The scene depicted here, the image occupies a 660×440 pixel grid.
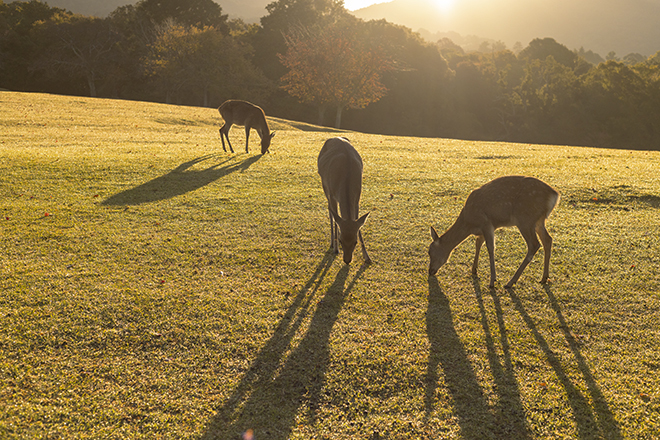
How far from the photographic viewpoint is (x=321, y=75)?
42719mm

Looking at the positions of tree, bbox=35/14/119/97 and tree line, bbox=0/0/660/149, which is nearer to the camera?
tree line, bbox=0/0/660/149

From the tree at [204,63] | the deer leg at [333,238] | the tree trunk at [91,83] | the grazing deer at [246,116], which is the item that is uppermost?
the tree at [204,63]

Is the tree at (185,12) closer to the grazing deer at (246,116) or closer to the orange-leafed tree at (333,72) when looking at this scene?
the orange-leafed tree at (333,72)

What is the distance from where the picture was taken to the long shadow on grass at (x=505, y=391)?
13.1 feet

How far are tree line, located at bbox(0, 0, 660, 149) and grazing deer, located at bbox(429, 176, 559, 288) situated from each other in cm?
3870

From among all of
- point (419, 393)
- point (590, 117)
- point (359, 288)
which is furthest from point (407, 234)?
point (590, 117)

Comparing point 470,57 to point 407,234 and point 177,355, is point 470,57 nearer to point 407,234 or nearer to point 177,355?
point 407,234

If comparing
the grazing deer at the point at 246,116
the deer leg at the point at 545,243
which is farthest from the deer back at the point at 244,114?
the deer leg at the point at 545,243

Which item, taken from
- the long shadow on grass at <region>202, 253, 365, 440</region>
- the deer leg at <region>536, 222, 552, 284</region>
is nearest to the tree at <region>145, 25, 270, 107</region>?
the deer leg at <region>536, 222, 552, 284</region>

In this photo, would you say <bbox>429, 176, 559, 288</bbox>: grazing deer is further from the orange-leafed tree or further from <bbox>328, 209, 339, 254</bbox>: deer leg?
the orange-leafed tree

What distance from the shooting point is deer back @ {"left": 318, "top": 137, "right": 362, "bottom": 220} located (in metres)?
6.61

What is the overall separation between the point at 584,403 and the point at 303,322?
3.45m

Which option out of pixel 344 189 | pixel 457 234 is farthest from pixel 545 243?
pixel 344 189

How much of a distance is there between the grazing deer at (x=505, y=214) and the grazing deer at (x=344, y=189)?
1.39 m
